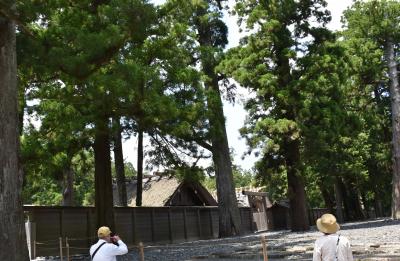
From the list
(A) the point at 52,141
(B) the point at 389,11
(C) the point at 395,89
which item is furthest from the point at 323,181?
(A) the point at 52,141

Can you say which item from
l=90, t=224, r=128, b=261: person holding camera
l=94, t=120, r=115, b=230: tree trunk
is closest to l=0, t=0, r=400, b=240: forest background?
l=94, t=120, r=115, b=230: tree trunk

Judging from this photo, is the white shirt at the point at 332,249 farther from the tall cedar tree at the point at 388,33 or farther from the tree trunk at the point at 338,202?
the tree trunk at the point at 338,202

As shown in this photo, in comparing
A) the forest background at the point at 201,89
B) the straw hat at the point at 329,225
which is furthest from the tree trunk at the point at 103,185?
the straw hat at the point at 329,225

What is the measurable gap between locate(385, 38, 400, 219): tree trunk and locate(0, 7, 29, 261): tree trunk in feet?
66.0

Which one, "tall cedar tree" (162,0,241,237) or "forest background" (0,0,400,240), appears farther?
"tall cedar tree" (162,0,241,237)

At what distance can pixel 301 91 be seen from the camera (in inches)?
770

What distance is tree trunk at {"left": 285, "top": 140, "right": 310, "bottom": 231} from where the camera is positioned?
68.8 ft

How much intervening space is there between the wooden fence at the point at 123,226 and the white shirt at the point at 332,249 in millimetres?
9814

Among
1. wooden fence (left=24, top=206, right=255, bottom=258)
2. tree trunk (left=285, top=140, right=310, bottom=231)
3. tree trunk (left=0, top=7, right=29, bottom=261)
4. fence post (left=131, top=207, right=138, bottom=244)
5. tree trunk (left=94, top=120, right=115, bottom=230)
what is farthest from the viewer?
tree trunk (left=285, top=140, right=310, bottom=231)

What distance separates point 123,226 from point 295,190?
757 centimetres

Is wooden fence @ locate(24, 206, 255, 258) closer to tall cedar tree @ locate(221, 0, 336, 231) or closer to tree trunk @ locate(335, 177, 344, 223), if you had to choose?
tall cedar tree @ locate(221, 0, 336, 231)

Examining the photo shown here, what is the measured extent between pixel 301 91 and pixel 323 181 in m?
16.6

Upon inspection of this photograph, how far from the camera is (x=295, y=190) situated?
2134cm

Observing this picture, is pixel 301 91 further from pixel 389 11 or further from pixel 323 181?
pixel 323 181
